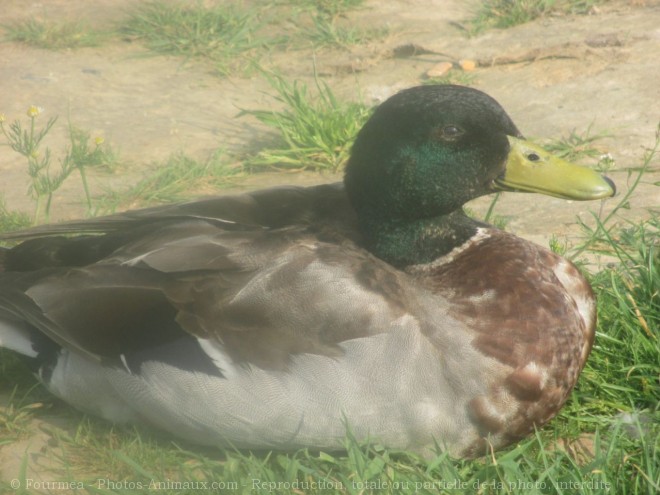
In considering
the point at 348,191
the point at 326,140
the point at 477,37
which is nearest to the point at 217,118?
the point at 326,140

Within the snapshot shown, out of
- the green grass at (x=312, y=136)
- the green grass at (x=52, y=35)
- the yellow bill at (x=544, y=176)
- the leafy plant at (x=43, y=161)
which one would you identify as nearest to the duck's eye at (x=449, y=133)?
the yellow bill at (x=544, y=176)

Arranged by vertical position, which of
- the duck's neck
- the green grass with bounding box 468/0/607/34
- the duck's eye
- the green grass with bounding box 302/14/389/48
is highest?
the duck's eye

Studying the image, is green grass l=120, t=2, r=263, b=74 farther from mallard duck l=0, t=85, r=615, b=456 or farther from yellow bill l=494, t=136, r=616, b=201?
yellow bill l=494, t=136, r=616, b=201

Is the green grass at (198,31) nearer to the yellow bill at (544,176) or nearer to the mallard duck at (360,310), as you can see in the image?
the mallard duck at (360,310)

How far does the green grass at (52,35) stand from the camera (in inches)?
258

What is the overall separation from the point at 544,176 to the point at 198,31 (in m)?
4.13

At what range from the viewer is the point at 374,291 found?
278cm

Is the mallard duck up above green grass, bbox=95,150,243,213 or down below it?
above

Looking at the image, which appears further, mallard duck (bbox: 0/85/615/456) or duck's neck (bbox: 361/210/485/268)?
duck's neck (bbox: 361/210/485/268)

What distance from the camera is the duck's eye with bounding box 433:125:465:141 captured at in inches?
113

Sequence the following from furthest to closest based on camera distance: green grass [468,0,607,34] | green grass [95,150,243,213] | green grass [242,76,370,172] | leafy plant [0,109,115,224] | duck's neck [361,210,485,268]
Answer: green grass [468,0,607,34] → green grass [242,76,370,172] → green grass [95,150,243,213] → leafy plant [0,109,115,224] → duck's neck [361,210,485,268]

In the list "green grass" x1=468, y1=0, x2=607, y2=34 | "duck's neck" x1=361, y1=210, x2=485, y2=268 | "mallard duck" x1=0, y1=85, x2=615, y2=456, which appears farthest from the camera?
"green grass" x1=468, y1=0, x2=607, y2=34

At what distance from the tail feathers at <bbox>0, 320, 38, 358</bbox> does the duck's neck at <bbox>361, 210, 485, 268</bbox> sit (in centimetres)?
119

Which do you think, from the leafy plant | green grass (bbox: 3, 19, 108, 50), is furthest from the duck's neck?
green grass (bbox: 3, 19, 108, 50)
